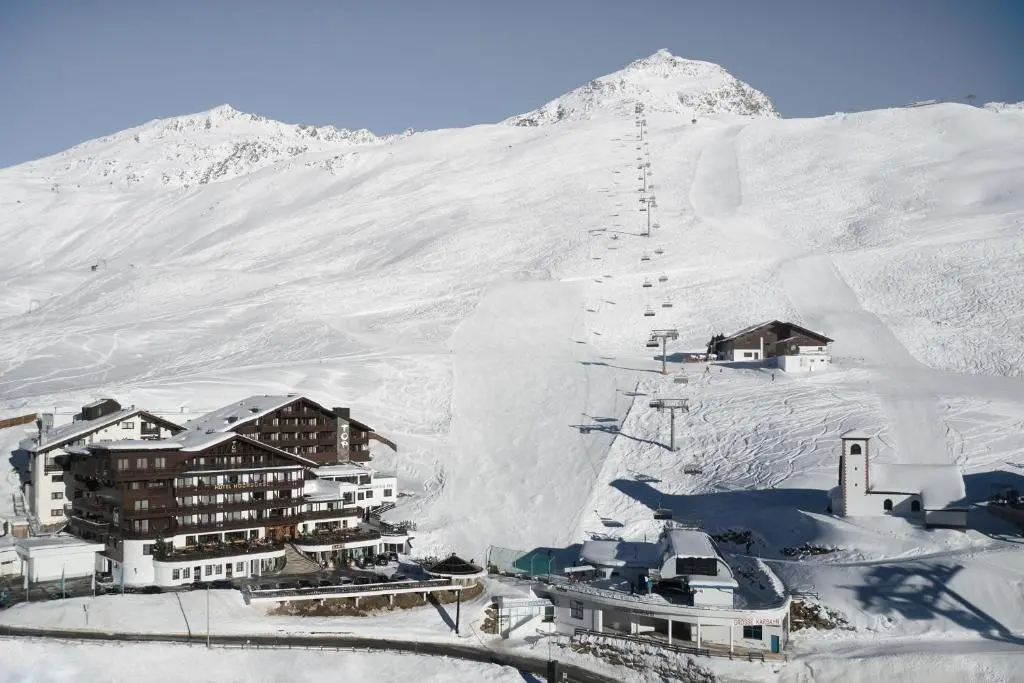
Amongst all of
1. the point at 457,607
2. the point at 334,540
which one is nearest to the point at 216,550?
the point at 334,540

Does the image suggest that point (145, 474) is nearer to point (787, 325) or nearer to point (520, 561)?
point (520, 561)

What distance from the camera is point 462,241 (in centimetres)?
10719

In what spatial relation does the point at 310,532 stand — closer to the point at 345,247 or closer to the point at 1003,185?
the point at 345,247

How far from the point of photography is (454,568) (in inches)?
1533

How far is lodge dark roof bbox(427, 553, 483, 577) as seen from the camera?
127 ft

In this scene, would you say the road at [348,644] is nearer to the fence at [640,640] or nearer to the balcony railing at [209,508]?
the fence at [640,640]

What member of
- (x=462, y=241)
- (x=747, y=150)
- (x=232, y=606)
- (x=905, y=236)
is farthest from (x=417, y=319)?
(x=747, y=150)

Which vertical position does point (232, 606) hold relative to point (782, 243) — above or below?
below

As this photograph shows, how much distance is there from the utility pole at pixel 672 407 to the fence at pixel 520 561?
11950 millimetres

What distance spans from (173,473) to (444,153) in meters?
116

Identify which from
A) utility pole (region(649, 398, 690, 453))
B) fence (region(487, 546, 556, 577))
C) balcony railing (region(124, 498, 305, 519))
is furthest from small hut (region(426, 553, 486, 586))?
utility pole (region(649, 398, 690, 453))

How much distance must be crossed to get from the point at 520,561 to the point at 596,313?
41.5m

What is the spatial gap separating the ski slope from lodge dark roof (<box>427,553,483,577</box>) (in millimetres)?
6958

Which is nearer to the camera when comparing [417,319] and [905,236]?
[417,319]
